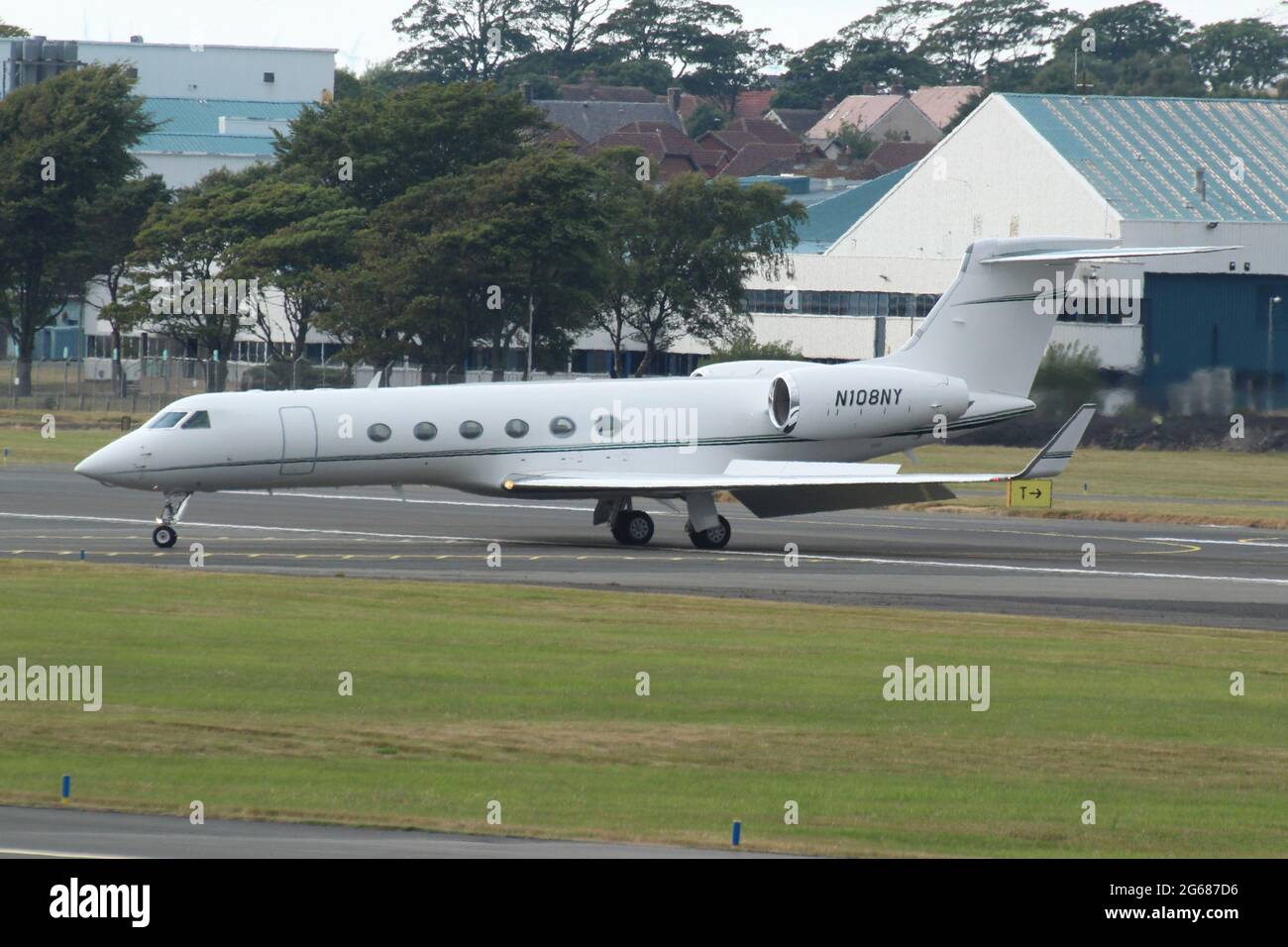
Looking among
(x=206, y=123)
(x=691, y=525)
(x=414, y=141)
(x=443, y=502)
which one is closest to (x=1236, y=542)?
(x=691, y=525)

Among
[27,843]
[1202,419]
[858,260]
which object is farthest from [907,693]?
[858,260]

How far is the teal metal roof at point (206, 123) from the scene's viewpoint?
124750 millimetres

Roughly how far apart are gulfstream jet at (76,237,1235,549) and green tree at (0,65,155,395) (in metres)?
54.3

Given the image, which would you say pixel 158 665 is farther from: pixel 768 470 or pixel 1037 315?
pixel 1037 315

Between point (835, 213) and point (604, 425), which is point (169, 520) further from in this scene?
point (835, 213)

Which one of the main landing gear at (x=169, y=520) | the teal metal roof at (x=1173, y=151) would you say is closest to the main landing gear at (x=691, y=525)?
the main landing gear at (x=169, y=520)

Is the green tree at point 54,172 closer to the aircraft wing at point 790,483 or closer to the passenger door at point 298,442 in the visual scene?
the passenger door at point 298,442

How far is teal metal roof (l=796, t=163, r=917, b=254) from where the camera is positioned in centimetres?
10400

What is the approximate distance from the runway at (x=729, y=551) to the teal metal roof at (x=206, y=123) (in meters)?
81.5

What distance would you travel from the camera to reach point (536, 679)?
67.3ft

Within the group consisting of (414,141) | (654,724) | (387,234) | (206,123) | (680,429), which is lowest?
(654,724)

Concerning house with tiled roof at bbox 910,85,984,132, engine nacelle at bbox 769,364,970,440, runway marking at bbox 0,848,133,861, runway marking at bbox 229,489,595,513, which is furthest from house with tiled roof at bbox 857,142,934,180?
runway marking at bbox 0,848,133,861

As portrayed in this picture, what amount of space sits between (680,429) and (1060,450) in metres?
7.51

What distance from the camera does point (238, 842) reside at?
1321 centimetres
